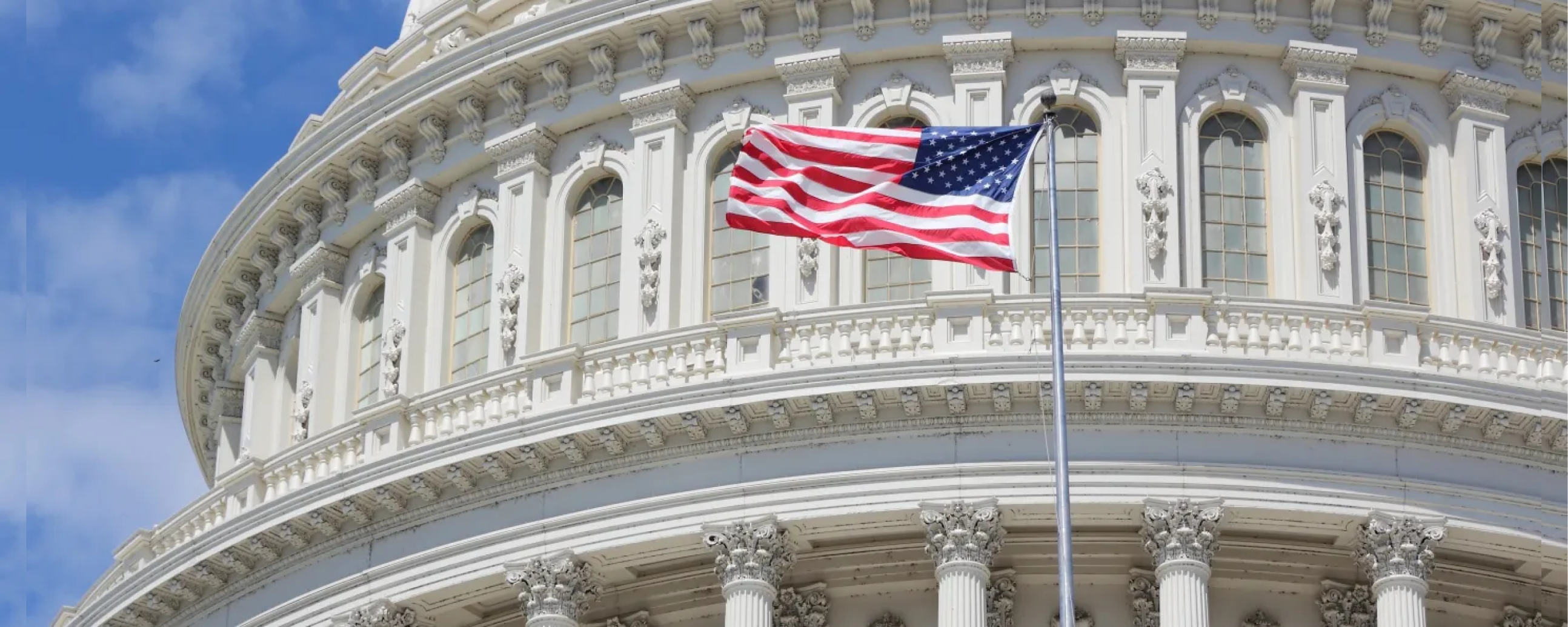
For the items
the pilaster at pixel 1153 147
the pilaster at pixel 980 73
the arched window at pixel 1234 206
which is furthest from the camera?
the pilaster at pixel 980 73

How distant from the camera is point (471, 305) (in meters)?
55.0

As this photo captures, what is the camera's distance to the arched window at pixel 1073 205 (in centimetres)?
5109

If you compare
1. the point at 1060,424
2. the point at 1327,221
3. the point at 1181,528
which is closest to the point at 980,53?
the point at 1327,221

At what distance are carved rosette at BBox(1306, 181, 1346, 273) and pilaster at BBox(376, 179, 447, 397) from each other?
12293 millimetres

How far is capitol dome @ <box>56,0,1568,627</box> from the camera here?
47.7 meters

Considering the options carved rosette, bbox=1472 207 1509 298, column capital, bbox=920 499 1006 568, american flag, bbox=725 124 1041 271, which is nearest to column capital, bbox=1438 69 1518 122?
carved rosette, bbox=1472 207 1509 298

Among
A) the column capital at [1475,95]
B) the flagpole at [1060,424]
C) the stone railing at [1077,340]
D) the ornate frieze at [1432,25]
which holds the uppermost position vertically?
the ornate frieze at [1432,25]

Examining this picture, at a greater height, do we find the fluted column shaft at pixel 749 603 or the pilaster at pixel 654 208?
the pilaster at pixel 654 208

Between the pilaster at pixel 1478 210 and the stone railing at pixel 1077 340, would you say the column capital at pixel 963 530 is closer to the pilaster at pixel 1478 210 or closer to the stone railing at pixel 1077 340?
the stone railing at pixel 1077 340

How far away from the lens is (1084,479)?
47.5 metres

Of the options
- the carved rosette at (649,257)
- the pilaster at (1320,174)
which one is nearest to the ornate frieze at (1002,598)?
the pilaster at (1320,174)

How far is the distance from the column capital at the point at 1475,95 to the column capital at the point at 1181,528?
8182mm

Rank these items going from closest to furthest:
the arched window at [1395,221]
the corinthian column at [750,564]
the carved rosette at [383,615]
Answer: the corinthian column at [750,564] → the carved rosette at [383,615] → the arched window at [1395,221]

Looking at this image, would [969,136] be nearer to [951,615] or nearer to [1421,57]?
[951,615]
